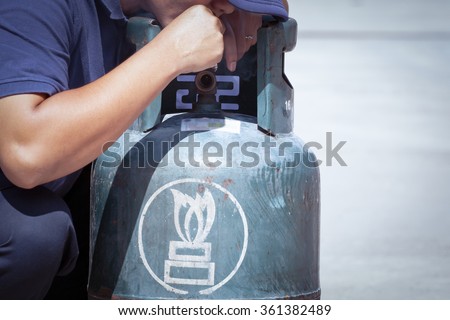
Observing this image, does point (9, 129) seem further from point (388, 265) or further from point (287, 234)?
point (388, 265)

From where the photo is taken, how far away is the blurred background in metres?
2.67

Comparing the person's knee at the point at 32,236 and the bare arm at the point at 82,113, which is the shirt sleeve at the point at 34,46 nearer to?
the bare arm at the point at 82,113

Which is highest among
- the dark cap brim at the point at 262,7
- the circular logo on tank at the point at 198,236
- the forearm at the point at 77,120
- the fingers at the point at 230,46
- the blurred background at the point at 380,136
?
the dark cap brim at the point at 262,7

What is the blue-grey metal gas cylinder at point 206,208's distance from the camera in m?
1.60

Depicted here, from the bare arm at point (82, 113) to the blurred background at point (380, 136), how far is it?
1.05 m

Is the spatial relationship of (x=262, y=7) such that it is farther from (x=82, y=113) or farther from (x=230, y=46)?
(x=82, y=113)

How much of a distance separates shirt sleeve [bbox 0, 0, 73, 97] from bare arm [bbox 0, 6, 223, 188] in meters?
0.02

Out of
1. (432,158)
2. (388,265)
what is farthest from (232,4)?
(432,158)

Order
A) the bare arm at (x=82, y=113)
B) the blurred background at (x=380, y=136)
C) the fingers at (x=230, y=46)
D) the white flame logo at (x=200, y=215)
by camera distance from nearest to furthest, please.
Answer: the bare arm at (x=82, y=113) → the white flame logo at (x=200, y=215) → the fingers at (x=230, y=46) → the blurred background at (x=380, y=136)

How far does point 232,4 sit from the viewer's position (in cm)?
162

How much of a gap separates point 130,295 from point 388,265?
3.99 ft

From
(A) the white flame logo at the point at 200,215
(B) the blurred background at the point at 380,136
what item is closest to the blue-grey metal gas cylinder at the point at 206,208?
(A) the white flame logo at the point at 200,215

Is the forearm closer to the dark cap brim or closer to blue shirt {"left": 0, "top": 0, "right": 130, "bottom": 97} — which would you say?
blue shirt {"left": 0, "top": 0, "right": 130, "bottom": 97}

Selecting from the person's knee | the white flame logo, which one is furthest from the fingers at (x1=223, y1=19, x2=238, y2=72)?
the person's knee
